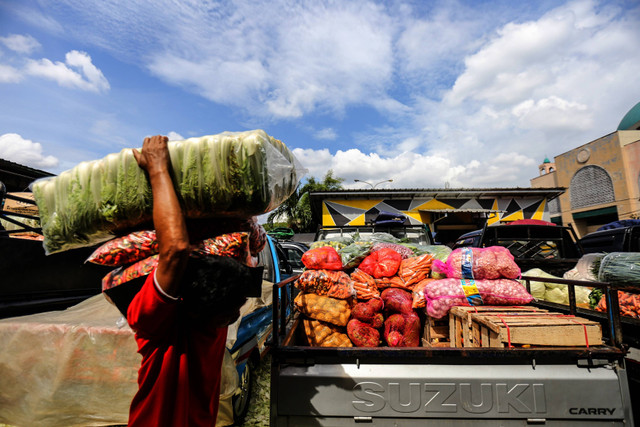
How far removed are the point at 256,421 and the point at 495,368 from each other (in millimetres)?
2492

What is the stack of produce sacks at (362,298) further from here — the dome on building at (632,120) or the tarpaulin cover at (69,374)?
the dome on building at (632,120)

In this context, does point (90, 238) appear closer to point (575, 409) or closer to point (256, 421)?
point (256, 421)

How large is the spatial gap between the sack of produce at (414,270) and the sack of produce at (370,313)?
0.48m

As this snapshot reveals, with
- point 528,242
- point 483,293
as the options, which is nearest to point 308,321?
point 483,293

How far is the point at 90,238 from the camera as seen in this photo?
5.57ft

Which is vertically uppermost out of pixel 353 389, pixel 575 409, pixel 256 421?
pixel 353 389

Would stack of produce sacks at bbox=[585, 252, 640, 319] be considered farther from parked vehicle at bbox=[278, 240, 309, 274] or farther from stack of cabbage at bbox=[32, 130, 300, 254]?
parked vehicle at bbox=[278, 240, 309, 274]

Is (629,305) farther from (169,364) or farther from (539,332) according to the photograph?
(169,364)

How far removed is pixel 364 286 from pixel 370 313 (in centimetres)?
34

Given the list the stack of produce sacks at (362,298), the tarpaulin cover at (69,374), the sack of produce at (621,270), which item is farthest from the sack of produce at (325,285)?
the sack of produce at (621,270)

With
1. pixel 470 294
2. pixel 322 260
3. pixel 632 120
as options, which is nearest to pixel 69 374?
pixel 322 260

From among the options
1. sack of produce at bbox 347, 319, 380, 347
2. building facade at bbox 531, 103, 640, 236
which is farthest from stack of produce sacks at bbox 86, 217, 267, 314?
building facade at bbox 531, 103, 640, 236

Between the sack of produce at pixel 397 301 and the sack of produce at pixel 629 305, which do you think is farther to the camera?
the sack of produce at pixel 397 301

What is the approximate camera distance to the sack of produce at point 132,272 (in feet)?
4.72
